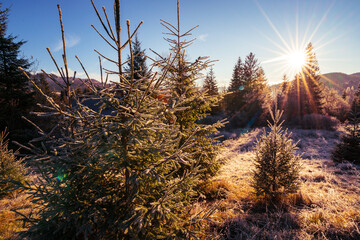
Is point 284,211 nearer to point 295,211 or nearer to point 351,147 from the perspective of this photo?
point 295,211

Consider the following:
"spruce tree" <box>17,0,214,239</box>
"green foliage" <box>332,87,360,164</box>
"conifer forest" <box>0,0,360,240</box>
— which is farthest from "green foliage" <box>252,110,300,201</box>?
"green foliage" <box>332,87,360,164</box>

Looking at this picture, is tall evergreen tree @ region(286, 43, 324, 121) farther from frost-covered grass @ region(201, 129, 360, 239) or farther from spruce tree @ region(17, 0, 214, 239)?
spruce tree @ region(17, 0, 214, 239)

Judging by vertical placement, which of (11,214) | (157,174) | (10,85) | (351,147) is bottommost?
(351,147)

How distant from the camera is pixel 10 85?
1558 centimetres

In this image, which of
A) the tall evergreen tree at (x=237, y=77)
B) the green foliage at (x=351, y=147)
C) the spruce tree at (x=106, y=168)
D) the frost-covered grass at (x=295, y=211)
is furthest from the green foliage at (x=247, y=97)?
the spruce tree at (x=106, y=168)

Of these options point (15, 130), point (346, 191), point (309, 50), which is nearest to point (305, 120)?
point (309, 50)

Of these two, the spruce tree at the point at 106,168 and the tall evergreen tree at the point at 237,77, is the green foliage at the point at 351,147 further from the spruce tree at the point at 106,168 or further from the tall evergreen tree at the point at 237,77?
the tall evergreen tree at the point at 237,77

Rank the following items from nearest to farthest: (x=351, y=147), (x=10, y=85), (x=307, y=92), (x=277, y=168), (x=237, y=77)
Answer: (x=277, y=168) → (x=351, y=147) → (x=10, y=85) → (x=307, y=92) → (x=237, y=77)

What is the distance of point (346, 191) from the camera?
5445 millimetres

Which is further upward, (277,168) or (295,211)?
(277,168)

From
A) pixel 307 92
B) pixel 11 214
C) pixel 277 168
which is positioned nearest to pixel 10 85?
pixel 11 214

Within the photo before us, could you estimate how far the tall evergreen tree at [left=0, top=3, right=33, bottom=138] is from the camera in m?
15.1

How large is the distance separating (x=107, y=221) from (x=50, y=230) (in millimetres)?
904

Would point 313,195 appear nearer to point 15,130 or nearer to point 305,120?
point 305,120
